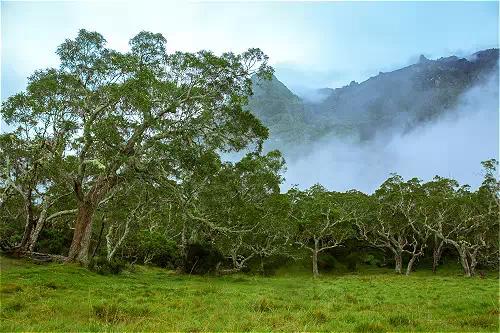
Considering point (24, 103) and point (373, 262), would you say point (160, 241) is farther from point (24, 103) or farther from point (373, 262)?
point (373, 262)

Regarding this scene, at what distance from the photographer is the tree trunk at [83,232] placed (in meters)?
27.0

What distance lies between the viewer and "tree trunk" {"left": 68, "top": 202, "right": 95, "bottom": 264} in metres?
27.0

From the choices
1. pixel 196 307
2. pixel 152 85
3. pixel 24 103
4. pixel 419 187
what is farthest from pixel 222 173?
pixel 419 187

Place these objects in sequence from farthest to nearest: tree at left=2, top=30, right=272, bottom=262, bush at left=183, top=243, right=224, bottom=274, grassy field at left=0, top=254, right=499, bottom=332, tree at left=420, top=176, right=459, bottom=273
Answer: tree at left=420, top=176, right=459, bottom=273 < bush at left=183, top=243, right=224, bottom=274 < tree at left=2, top=30, right=272, bottom=262 < grassy field at left=0, top=254, right=499, bottom=332

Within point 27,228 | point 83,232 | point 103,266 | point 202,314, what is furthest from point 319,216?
point 202,314

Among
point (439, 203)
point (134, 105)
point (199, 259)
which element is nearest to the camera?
point (134, 105)

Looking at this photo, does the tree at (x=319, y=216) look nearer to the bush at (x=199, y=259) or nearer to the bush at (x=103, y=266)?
the bush at (x=199, y=259)

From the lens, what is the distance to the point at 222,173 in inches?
1368

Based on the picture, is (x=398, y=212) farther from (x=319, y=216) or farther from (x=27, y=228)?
(x=27, y=228)

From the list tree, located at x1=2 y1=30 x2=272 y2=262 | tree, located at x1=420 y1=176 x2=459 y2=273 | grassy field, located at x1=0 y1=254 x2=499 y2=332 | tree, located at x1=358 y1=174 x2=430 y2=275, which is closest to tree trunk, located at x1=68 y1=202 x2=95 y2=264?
tree, located at x1=2 y1=30 x2=272 y2=262

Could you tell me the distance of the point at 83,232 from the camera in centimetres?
2717

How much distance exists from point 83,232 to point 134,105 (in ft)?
28.6

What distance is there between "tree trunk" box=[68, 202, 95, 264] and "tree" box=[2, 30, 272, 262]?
0.19 feet

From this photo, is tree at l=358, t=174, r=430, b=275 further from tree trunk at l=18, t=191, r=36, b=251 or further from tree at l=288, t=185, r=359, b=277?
tree trunk at l=18, t=191, r=36, b=251
